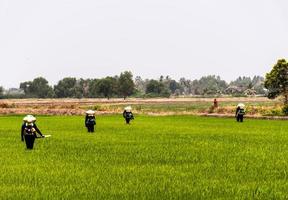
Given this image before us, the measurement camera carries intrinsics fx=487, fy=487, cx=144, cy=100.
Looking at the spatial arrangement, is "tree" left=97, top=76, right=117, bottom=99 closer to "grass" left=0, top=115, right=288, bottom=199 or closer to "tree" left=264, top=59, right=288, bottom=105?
"tree" left=264, top=59, right=288, bottom=105

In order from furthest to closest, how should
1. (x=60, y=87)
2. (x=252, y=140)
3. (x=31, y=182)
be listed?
1. (x=60, y=87)
2. (x=252, y=140)
3. (x=31, y=182)

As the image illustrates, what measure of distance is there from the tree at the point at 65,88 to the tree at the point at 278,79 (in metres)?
135

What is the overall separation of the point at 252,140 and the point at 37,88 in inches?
7064

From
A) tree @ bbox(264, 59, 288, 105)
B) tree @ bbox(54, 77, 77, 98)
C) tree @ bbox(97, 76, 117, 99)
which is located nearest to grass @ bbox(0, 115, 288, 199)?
tree @ bbox(264, 59, 288, 105)

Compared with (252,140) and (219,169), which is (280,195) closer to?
(219,169)

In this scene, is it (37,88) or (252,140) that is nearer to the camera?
(252,140)

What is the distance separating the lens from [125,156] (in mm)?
16281

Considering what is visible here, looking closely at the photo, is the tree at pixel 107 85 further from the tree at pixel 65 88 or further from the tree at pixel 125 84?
the tree at pixel 65 88

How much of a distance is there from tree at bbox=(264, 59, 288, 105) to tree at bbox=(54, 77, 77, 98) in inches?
5307

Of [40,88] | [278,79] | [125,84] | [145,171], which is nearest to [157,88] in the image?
[125,84]

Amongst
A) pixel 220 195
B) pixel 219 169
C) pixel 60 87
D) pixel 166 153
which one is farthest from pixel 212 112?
pixel 60 87

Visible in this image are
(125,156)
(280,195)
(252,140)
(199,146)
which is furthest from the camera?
(252,140)

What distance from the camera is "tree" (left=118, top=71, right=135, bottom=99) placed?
160 metres

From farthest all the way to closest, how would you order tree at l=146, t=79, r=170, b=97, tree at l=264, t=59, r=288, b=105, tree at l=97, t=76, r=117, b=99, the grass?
tree at l=146, t=79, r=170, b=97
tree at l=97, t=76, r=117, b=99
tree at l=264, t=59, r=288, b=105
the grass
